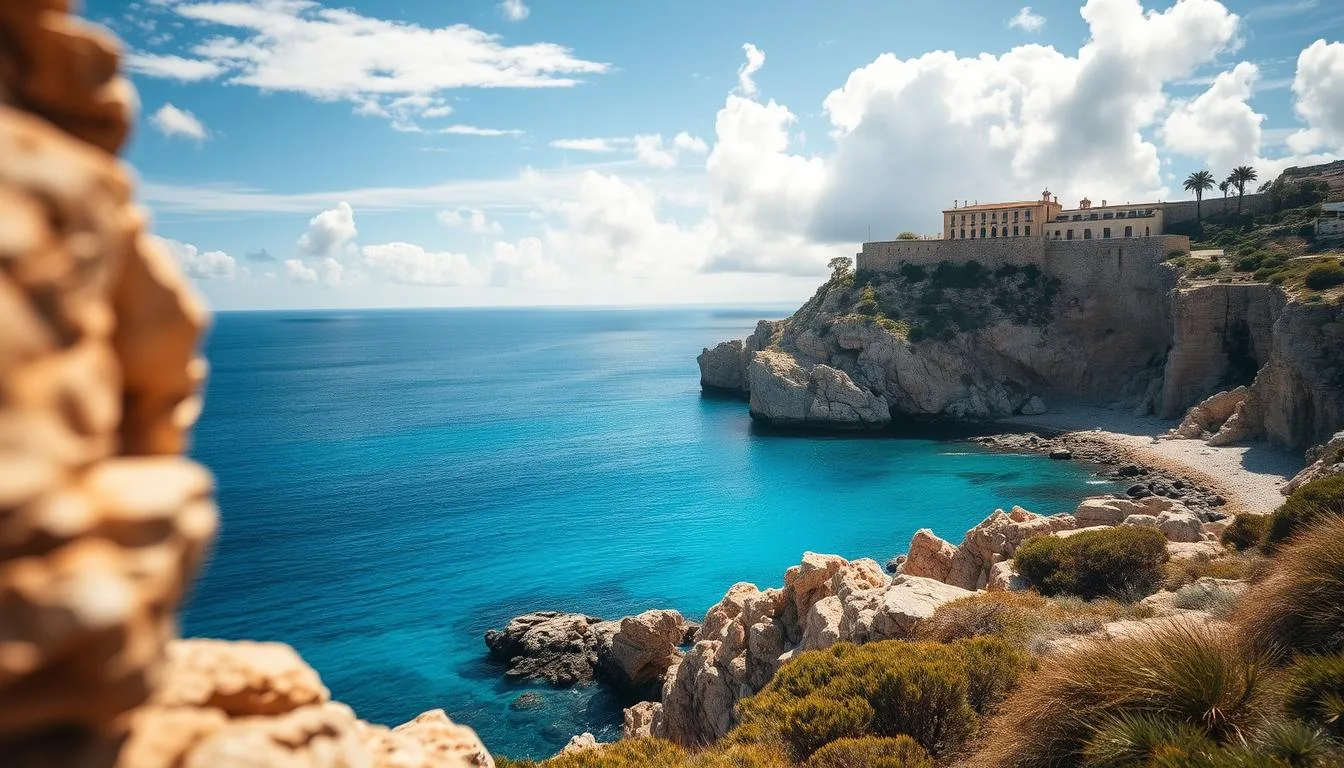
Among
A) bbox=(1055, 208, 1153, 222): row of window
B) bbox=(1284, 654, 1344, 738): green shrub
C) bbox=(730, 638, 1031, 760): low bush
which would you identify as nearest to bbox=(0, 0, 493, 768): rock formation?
bbox=(730, 638, 1031, 760): low bush

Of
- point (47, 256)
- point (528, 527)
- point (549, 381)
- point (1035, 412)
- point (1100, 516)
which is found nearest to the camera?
point (47, 256)

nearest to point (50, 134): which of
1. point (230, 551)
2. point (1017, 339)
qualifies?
point (230, 551)

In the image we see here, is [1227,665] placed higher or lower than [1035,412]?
higher

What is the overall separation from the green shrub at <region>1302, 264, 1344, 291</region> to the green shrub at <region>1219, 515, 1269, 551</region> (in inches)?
1427

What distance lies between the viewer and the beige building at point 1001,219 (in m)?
82.6

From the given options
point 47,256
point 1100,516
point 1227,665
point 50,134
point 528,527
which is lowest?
point 528,527

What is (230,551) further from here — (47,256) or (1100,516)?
(47,256)

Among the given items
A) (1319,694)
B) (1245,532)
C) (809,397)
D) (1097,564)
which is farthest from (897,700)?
(809,397)

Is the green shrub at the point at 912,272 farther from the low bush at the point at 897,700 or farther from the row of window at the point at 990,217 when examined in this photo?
the low bush at the point at 897,700

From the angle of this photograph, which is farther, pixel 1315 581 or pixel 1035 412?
pixel 1035 412

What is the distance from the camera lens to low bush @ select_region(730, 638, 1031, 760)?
11.1 metres

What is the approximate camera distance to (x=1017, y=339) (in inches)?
2872

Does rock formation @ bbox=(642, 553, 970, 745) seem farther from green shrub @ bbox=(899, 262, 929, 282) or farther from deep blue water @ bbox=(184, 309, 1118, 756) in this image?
green shrub @ bbox=(899, 262, 929, 282)

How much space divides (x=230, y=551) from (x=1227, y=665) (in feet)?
139
